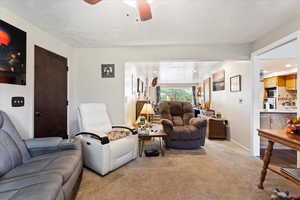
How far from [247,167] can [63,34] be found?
3.98 meters

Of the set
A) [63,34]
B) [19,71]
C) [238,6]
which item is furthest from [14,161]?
[238,6]

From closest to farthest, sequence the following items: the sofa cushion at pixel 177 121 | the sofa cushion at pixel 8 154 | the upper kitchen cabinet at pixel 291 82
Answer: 1. the sofa cushion at pixel 8 154
2. the sofa cushion at pixel 177 121
3. the upper kitchen cabinet at pixel 291 82

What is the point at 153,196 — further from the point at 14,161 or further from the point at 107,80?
the point at 107,80

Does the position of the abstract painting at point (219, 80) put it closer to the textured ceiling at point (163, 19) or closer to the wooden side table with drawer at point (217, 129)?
the wooden side table with drawer at point (217, 129)

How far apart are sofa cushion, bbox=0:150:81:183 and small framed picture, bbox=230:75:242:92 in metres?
3.74

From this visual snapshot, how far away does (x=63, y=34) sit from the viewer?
2918 mm

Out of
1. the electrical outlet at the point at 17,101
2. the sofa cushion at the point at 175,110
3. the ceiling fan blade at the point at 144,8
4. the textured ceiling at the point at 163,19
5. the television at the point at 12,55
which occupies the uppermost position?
the textured ceiling at the point at 163,19

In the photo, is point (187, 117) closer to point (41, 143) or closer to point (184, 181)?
point (184, 181)

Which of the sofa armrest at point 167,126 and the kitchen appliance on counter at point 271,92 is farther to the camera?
the kitchen appliance on counter at point 271,92

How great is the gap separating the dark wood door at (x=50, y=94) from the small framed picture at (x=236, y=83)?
3.97 m

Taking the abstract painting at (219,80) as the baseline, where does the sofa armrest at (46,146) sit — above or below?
below

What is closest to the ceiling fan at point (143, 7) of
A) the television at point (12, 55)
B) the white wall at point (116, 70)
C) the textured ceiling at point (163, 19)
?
the textured ceiling at point (163, 19)

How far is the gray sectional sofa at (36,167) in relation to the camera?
3.89ft

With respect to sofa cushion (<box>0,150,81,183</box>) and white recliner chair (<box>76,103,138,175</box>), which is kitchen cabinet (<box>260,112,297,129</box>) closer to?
white recliner chair (<box>76,103,138,175</box>)
